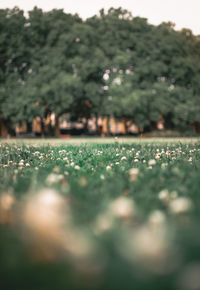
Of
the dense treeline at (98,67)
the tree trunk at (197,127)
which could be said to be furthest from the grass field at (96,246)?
the tree trunk at (197,127)

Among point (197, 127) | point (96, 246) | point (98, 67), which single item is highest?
point (98, 67)

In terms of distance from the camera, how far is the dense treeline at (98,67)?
2730cm

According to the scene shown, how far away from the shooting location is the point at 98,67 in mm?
28297

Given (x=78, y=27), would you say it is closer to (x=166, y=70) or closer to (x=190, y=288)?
(x=166, y=70)

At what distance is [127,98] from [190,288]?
25.9m

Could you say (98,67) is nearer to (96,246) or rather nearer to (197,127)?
(197,127)

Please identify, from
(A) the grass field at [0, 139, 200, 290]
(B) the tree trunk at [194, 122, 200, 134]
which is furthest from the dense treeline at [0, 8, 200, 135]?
(A) the grass field at [0, 139, 200, 290]

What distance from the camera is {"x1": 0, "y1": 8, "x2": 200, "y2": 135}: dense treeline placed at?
89.6 ft

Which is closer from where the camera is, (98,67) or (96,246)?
(96,246)

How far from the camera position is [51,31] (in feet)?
95.3

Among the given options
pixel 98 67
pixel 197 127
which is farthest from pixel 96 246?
pixel 197 127

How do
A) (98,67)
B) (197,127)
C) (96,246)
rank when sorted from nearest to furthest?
(96,246)
(98,67)
(197,127)

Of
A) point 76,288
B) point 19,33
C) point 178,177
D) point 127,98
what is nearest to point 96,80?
point 127,98

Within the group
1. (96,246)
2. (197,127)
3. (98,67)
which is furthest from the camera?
(197,127)
